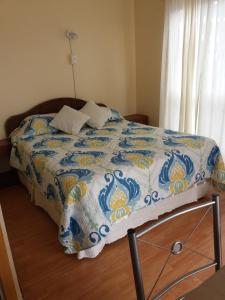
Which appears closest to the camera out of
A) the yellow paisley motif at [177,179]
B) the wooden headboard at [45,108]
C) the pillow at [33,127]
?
the yellow paisley motif at [177,179]

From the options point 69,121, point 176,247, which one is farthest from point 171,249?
point 69,121

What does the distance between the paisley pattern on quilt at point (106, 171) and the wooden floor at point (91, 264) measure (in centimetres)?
20

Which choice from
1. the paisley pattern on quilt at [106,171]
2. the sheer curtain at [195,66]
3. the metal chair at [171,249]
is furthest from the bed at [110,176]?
the metal chair at [171,249]

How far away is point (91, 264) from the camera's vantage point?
74.4 inches

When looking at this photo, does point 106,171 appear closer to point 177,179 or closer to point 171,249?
point 177,179

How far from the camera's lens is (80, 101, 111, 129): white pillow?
10.9ft

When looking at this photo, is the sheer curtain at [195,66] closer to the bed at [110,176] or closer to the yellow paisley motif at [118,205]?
→ the bed at [110,176]

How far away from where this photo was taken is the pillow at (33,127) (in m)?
3.02

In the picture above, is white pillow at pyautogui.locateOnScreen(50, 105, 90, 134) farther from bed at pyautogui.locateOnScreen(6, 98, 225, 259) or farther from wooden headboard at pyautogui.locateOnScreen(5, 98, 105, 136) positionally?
wooden headboard at pyautogui.locateOnScreen(5, 98, 105, 136)

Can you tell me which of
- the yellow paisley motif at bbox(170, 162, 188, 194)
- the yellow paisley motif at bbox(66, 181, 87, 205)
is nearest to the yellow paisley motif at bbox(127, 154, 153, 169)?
the yellow paisley motif at bbox(170, 162, 188, 194)

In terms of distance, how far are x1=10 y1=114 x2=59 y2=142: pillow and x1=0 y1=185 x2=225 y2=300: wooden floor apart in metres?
1.07

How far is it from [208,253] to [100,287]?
879mm

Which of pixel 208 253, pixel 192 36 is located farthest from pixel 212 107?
pixel 208 253

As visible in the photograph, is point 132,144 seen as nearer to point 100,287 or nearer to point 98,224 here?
point 98,224
